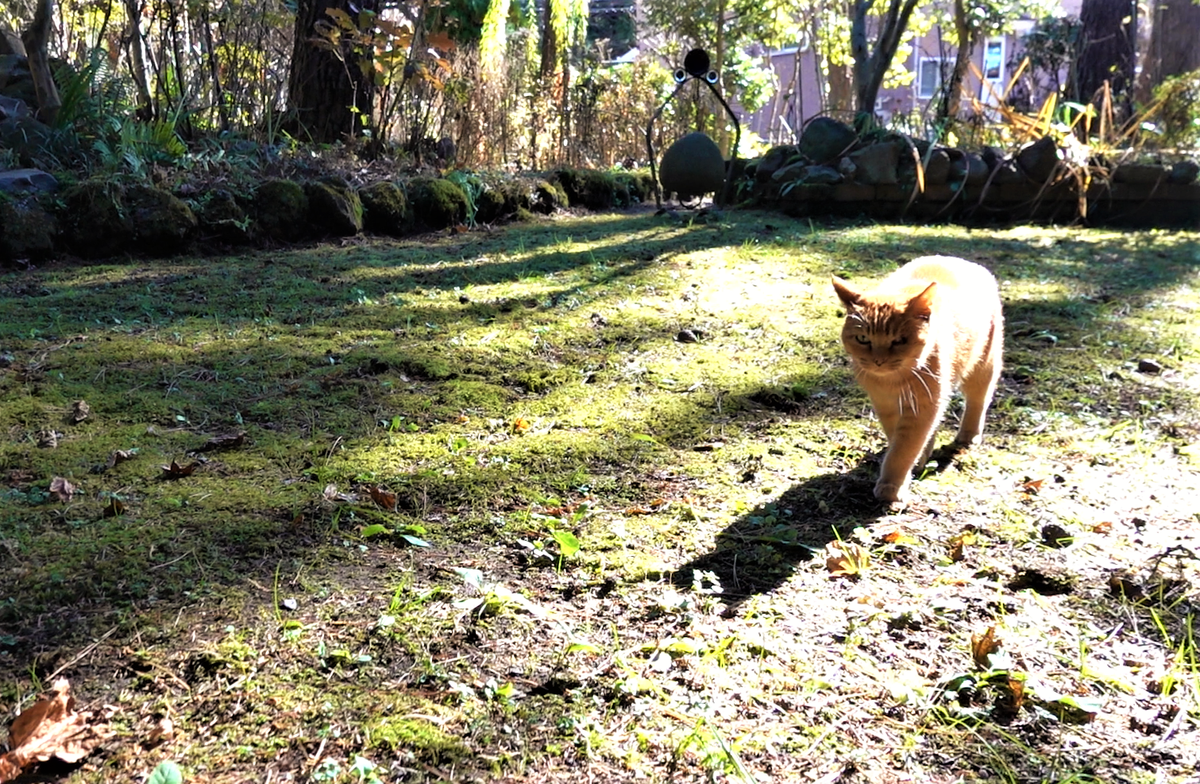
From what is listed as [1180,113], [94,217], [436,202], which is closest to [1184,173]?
[1180,113]

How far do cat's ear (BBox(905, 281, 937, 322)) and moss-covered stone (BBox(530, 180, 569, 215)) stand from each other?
6.14 metres

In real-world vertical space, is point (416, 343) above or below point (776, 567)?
above

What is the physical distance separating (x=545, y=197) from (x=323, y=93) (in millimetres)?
2333

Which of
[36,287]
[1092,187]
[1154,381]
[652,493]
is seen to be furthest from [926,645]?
[1092,187]

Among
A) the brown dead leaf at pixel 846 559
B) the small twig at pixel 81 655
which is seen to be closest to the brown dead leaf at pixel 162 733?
the small twig at pixel 81 655

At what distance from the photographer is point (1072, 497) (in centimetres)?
259

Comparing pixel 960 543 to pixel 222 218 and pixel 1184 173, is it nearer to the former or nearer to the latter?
pixel 222 218

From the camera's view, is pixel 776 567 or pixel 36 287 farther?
pixel 36 287

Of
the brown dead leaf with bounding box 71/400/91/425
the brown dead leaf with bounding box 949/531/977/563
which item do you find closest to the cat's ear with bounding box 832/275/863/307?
the brown dead leaf with bounding box 949/531/977/563

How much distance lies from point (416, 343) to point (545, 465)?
1.42 meters

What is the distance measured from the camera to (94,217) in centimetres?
536

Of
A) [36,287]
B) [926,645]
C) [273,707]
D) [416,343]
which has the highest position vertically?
[36,287]

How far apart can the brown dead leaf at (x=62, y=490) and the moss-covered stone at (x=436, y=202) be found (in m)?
4.94

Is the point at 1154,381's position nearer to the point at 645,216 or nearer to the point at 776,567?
the point at 776,567
